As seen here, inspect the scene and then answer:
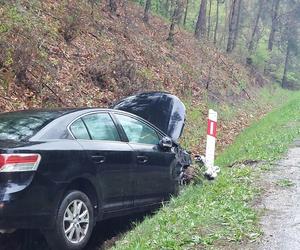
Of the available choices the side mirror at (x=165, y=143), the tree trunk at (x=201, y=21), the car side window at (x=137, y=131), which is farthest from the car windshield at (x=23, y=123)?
the tree trunk at (x=201, y=21)

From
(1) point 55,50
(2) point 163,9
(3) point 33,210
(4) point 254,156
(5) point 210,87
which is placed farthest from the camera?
(2) point 163,9

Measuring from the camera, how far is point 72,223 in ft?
18.0

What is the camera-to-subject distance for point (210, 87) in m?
22.2

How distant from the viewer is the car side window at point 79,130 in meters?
5.87

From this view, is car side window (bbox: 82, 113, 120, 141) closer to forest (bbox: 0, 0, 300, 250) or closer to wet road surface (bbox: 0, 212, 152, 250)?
forest (bbox: 0, 0, 300, 250)

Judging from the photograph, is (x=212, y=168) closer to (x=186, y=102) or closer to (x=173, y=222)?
→ (x=173, y=222)

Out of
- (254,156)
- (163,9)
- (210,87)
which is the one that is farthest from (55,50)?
(163,9)

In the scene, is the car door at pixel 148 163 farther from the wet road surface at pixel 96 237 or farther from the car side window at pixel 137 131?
the wet road surface at pixel 96 237

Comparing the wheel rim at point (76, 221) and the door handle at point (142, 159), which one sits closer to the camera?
the wheel rim at point (76, 221)

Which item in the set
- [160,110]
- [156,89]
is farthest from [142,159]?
[156,89]

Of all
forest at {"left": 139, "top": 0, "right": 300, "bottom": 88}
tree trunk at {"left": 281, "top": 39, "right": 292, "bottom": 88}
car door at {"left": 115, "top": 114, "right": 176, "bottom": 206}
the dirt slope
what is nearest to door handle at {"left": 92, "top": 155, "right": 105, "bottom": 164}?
car door at {"left": 115, "top": 114, "right": 176, "bottom": 206}

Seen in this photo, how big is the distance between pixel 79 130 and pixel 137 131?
1.37m

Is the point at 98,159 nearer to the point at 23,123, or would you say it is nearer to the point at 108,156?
the point at 108,156

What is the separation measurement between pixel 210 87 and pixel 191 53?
357 centimetres
